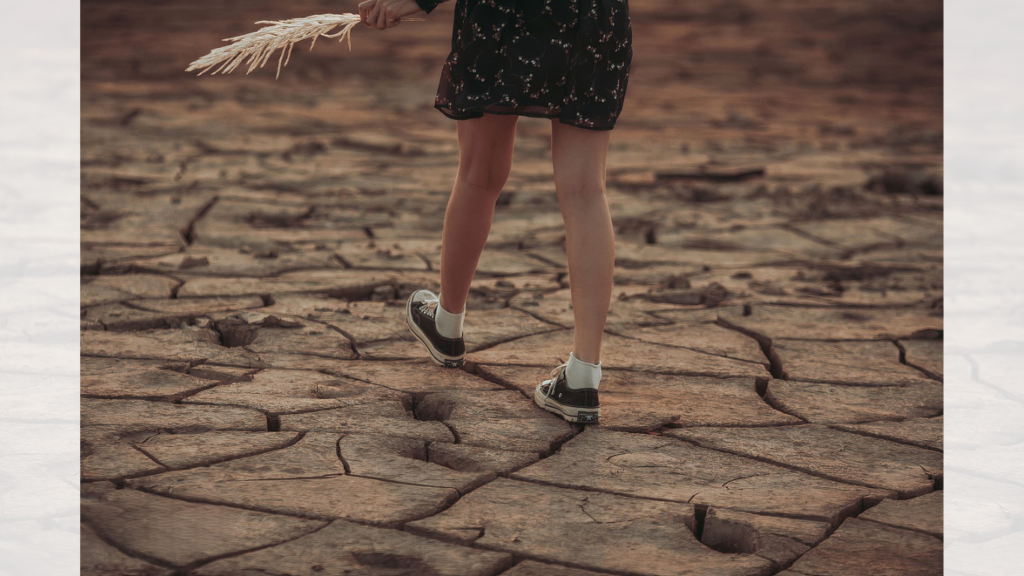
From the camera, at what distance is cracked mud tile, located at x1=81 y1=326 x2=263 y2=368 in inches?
103

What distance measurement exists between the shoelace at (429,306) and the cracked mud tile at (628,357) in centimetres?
16

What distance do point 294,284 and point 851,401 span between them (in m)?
1.73

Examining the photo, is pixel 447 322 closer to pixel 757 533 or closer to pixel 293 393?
pixel 293 393

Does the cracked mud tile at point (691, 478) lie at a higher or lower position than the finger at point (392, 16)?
lower

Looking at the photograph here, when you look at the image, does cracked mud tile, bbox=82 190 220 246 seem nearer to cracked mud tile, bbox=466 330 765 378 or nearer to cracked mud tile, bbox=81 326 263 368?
cracked mud tile, bbox=81 326 263 368

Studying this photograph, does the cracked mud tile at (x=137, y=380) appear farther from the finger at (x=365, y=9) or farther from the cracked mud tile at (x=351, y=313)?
the finger at (x=365, y=9)

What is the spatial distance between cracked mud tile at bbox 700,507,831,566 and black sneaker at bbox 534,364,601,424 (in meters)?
0.45

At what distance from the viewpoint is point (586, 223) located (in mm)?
2221

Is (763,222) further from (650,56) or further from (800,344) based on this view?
(650,56)

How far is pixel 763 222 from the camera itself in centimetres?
452

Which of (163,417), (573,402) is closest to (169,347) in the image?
(163,417)

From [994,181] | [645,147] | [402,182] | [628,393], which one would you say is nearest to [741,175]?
[645,147]

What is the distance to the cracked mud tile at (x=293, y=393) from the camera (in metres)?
2.31

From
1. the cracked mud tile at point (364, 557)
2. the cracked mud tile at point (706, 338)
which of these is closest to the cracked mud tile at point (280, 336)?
the cracked mud tile at point (706, 338)
